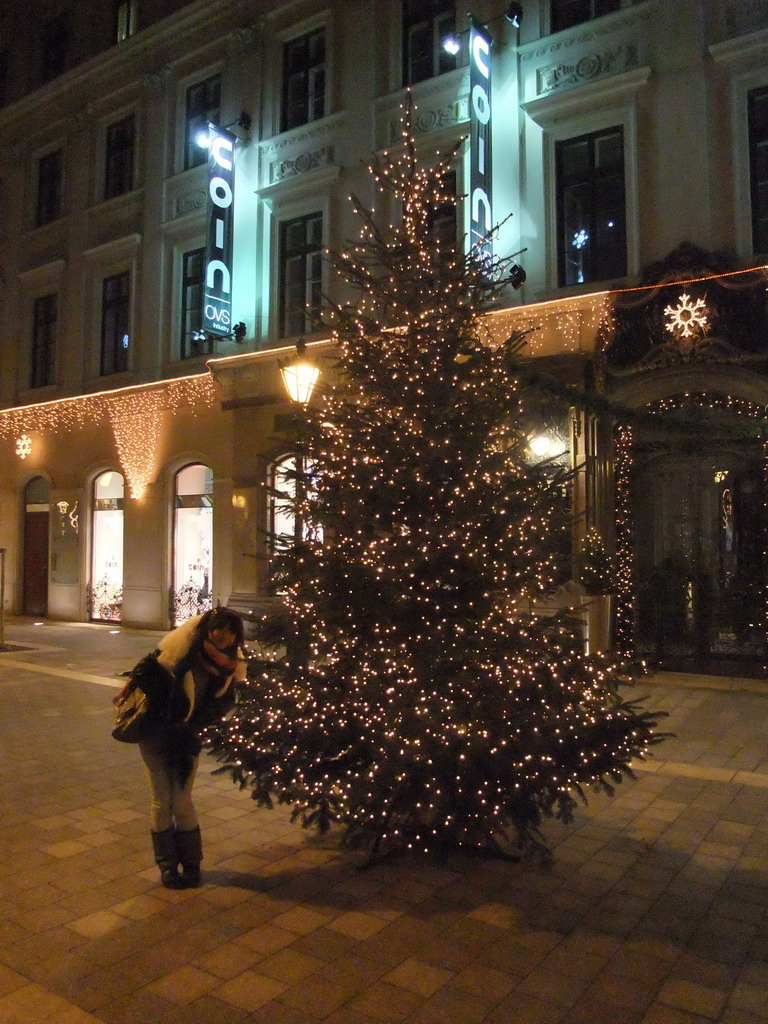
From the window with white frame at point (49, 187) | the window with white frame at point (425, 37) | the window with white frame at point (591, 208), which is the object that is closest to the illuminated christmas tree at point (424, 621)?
the window with white frame at point (591, 208)

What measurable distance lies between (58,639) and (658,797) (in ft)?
40.3

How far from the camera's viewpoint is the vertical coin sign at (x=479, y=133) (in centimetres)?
1203

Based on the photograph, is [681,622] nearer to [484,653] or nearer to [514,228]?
[514,228]

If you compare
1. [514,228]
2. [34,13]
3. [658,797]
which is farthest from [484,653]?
[34,13]

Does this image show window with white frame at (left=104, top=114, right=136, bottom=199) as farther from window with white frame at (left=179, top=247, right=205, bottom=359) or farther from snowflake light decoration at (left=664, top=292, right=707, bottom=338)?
snowflake light decoration at (left=664, top=292, right=707, bottom=338)

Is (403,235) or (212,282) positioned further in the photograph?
(212,282)

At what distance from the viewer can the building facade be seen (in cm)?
1112

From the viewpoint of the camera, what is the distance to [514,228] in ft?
41.2

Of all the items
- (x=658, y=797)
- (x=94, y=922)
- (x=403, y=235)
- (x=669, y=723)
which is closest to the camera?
(x=94, y=922)

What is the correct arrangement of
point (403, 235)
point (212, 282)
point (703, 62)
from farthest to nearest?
1. point (212, 282)
2. point (703, 62)
3. point (403, 235)

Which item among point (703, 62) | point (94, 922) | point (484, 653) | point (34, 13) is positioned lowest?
point (94, 922)

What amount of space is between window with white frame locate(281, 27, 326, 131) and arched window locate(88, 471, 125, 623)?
317 inches

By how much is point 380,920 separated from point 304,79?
15.5 m

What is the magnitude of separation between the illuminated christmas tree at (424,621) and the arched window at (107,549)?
1315 centimetres
